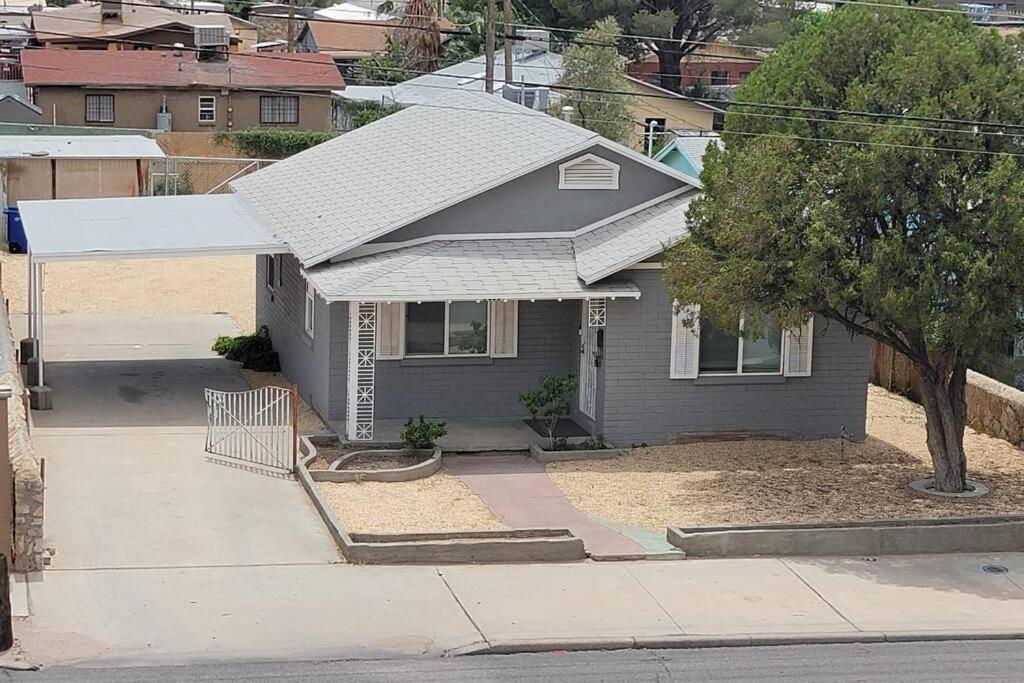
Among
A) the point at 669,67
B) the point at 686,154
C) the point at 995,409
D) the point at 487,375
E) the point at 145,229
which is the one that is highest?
the point at 669,67

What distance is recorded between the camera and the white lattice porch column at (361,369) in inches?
Answer: 848

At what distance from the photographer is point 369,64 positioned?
225 ft

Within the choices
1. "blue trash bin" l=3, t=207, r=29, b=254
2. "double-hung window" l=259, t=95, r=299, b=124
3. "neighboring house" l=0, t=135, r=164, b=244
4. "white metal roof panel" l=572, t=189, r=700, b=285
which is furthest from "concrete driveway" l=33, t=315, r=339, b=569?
"double-hung window" l=259, t=95, r=299, b=124

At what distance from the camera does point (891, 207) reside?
18406 millimetres

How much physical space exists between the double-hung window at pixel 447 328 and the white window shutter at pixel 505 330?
0.37ft

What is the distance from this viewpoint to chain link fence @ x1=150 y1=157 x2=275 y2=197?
147 ft

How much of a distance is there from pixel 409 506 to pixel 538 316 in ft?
17.0

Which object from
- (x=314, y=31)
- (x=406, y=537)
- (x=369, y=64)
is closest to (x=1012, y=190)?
(x=406, y=537)

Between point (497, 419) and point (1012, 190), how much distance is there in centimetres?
854

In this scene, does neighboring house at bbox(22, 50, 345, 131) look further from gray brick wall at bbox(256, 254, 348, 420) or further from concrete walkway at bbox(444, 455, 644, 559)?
concrete walkway at bbox(444, 455, 644, 559)

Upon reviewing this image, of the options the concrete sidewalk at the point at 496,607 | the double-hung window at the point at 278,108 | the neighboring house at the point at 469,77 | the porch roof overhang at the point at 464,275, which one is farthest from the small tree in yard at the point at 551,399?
the neighboring house at the point at 469,77

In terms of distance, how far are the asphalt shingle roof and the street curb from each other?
927 cm

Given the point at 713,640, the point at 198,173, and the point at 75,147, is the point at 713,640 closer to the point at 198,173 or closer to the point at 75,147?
the point at 75,147

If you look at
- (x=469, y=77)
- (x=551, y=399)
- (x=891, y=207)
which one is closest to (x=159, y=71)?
(x=469, y=77)
